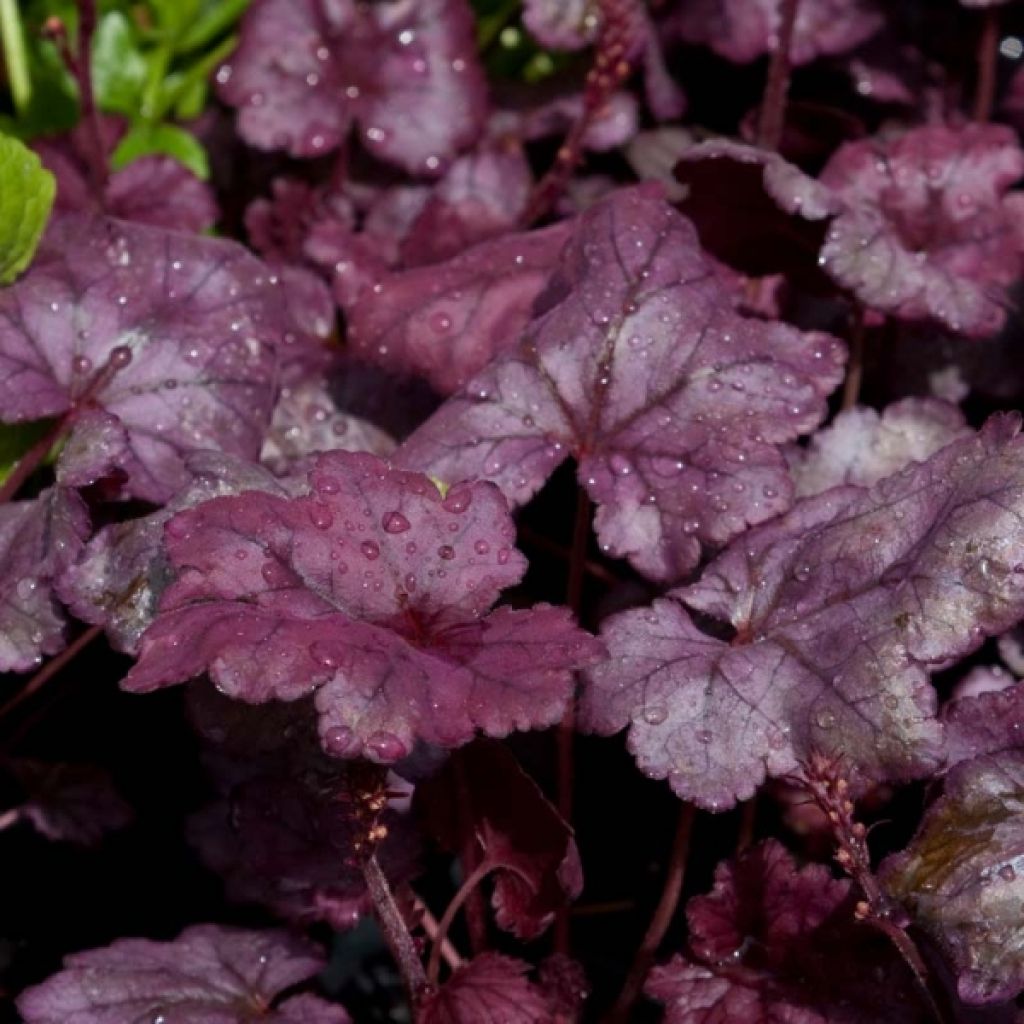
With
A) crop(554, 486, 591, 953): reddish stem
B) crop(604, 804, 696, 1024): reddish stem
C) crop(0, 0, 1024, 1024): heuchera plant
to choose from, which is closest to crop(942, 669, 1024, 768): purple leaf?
crop(0, 0, 1024, 1024): heuchera plant

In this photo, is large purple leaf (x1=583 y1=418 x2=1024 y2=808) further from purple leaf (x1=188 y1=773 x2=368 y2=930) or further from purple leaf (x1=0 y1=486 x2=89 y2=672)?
purple leaf (x1=0 y1=486 x2=89 y2=672)

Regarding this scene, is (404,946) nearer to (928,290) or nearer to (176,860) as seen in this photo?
(176,860)

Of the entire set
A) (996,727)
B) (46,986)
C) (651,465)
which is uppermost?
(651,465)

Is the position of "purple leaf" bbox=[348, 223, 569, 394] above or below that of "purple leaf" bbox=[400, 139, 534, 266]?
above

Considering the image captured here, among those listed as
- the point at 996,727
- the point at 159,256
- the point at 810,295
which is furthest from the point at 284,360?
the point at 996,727

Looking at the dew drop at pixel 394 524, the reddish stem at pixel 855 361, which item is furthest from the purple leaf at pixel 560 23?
the dew drop at pixel 394 524

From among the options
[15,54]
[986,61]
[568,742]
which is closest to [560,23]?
[986,61]
